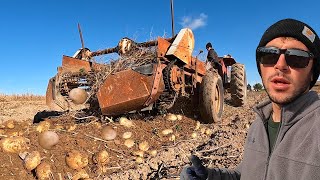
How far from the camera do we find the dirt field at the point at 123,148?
472 centimetres

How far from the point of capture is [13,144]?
16.2 feet

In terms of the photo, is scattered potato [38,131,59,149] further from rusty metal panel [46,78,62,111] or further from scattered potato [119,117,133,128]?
rusty metal panel [46,78,62,111]

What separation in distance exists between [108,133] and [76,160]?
1.11 meters

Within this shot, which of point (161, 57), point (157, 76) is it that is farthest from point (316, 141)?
point (161, 57)

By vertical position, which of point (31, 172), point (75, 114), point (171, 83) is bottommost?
point (31, 172)

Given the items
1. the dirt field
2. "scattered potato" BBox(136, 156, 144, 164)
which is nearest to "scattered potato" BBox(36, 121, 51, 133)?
the dirt field

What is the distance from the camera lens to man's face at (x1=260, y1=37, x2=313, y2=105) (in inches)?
66.6

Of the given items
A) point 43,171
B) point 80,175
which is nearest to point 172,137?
point 80,175

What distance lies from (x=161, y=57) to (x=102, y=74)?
46.3 inches

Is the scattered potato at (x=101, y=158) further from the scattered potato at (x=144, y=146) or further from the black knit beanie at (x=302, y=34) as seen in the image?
the black knit beanie at (x=302, y=34)

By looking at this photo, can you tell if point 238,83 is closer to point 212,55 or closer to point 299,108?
point 212,55

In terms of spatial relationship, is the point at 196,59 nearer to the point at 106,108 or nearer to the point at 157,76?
the point at 157,76

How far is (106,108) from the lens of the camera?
644cm

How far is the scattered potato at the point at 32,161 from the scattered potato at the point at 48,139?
39 cm
